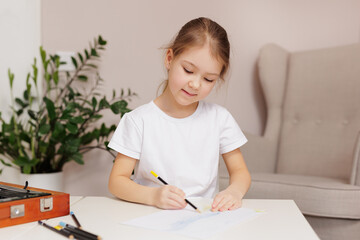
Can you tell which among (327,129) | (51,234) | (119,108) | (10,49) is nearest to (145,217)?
(51,234)

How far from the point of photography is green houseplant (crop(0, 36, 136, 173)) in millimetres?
1937

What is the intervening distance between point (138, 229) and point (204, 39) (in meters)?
0.59

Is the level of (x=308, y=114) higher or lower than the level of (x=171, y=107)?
lower

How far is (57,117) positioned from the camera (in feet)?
6.43

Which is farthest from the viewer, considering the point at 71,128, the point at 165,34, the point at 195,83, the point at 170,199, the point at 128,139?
the point at 165,34

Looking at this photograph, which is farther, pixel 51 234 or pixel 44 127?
pixel 44 127

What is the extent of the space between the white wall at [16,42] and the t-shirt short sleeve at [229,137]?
1387 millimetres

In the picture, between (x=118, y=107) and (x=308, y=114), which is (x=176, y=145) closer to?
(x=118, y=107)

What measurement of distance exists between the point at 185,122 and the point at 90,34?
1276mm

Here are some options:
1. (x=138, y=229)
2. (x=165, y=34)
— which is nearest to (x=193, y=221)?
(x=138, y=229)

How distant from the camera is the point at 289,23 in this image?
2.46 m

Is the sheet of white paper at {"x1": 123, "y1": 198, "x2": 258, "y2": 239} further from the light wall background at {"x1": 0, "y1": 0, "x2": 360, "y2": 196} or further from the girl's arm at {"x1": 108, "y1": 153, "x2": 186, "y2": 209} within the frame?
the light wall background at {"x1": 0, "y1": 0, "x2": 360, "y2": 196}

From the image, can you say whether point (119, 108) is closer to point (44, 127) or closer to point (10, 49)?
point (44, 127)

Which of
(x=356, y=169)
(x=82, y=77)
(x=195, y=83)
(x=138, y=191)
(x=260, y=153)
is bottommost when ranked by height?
(x=260, y=153)
